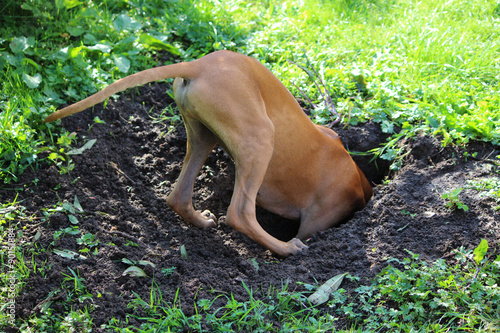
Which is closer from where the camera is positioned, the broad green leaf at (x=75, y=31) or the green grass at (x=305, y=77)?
the green grass at (x=305, y=77)

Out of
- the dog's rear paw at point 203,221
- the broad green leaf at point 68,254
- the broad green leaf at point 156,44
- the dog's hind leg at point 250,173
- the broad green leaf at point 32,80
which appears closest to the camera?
the broad green leaf at point 68,254

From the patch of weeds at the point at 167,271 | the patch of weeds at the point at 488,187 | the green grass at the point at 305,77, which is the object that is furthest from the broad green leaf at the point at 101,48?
the patch of weeds at the point at 488,187

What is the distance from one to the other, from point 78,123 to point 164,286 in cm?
210

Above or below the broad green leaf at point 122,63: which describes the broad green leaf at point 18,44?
above

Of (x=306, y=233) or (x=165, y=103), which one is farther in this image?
(x=165, y=103)

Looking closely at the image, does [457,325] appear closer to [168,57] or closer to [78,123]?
[78,123]

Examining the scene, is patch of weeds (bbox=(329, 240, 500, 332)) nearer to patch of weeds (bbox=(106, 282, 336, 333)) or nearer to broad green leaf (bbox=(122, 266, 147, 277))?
patch of weeds (bbox=(106, 282, 336, 333))

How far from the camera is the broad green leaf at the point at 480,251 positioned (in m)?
2.95

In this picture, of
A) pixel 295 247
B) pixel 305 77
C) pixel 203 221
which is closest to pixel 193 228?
pixel 203 221

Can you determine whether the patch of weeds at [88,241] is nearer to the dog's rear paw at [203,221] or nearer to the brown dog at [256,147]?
the brown dog at [256,147]

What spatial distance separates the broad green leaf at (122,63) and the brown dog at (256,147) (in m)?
1.59

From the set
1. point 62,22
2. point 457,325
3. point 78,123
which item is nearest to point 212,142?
point 78,123

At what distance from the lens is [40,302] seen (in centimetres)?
270

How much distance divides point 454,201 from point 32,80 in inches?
144
